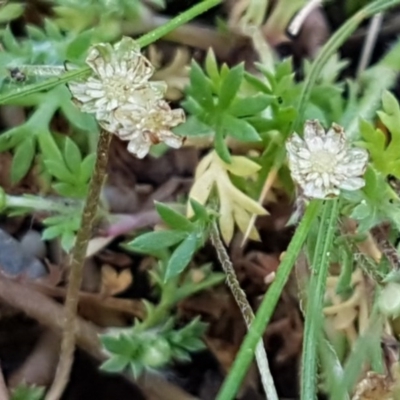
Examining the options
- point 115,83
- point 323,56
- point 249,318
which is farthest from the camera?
point 323,56

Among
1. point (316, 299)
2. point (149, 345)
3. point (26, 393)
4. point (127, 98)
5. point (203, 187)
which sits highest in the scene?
point (127, 98)

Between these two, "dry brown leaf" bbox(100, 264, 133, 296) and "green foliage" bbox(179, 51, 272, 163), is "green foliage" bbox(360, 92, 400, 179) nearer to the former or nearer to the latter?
"green foliage" bbox(179, 51, 272, 163)

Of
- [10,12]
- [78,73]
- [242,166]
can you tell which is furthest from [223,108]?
[10,12]

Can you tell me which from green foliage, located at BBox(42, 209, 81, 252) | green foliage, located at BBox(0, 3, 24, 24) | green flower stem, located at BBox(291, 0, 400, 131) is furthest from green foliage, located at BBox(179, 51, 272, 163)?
green foliage, located at BBox(0, 3, 24, 24)

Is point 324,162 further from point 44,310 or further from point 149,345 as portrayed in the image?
point 44,310

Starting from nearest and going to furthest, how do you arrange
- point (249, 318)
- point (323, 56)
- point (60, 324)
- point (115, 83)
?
point (115, 83)
point (249, 318)
point (323, 56)
point (60, 324)

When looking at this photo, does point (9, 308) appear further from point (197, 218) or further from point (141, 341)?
point (197, 218)

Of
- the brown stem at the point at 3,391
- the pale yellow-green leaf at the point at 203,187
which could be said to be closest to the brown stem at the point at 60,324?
the brown stem at the point at 3,391
